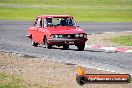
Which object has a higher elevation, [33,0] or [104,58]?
[104,58]

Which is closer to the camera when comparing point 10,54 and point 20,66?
point 20,66

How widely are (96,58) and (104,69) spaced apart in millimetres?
3245

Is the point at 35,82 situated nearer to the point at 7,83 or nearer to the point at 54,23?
the point at 7,83

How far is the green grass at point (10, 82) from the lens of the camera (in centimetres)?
1222

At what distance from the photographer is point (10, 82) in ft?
42.1

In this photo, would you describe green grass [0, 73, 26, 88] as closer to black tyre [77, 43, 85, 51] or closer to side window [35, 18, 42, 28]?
black tyre [77, 43, 85, 51]

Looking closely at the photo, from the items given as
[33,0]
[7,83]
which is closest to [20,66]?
[7,83]

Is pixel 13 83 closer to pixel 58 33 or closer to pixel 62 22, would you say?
pixel 58 33

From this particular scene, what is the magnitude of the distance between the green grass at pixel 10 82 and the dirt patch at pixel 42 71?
0.24m

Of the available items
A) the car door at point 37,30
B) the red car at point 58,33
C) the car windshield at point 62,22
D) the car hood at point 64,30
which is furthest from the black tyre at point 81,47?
the car door at point 37,30

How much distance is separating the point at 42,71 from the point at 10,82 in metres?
2.56

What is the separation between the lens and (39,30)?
2383cm

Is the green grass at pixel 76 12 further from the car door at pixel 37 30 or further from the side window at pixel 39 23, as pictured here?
the car door at pixel 37 30

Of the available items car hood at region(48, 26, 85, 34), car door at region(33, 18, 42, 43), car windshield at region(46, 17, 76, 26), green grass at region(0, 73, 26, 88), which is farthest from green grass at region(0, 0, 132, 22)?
green grass at region(0, 73, 26, 88)
